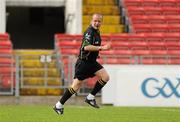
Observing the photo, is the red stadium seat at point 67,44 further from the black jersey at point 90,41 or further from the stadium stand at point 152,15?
the black jersey at point 90,41

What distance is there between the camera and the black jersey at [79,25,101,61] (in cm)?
1237

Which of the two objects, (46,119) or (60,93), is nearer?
(46,119)

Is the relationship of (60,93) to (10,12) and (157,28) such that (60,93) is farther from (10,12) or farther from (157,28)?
(10,12)

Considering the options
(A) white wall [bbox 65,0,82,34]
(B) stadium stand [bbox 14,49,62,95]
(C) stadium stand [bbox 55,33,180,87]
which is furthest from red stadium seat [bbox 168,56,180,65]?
(A) white wall [bbox 65,0,82,34]

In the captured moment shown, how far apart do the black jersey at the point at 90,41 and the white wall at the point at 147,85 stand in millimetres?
6965

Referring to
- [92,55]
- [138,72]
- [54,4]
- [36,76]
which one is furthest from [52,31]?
[92,55]

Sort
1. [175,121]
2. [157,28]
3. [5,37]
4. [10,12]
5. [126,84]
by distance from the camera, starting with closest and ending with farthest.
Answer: [175,121] → [126,84] → [5,37] → [157,28] → [10,12]

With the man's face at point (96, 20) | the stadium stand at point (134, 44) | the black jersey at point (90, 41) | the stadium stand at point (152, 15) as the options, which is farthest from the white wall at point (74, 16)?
the man's face at point (96, 20)

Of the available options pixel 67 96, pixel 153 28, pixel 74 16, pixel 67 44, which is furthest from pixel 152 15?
pixel 67 96

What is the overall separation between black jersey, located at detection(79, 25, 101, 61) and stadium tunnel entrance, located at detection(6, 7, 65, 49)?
62.5 feet

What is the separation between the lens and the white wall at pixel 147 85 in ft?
63.5

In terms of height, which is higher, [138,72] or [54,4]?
[54,4]

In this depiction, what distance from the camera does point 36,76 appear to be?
21.6m

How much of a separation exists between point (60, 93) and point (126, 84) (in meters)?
2.66
